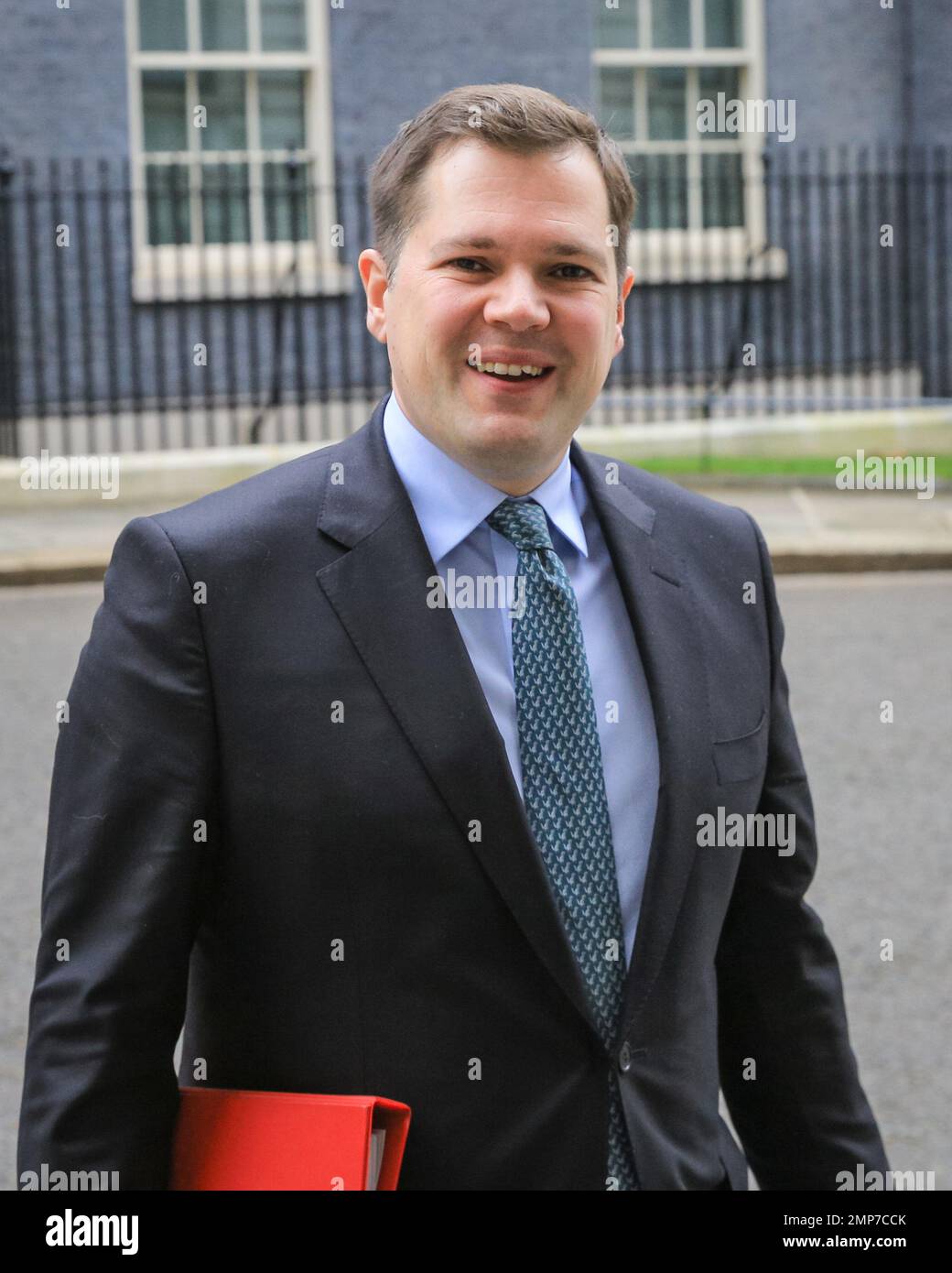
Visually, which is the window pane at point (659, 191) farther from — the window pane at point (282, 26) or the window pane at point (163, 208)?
the window pane at point (163, 208)

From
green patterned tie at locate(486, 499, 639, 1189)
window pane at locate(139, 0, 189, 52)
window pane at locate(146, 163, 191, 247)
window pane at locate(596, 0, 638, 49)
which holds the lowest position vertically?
green patterned tie at locate(486, 499, 639, 1189)

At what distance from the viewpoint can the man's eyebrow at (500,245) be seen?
1.99m

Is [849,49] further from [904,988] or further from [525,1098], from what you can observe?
[525,1098]

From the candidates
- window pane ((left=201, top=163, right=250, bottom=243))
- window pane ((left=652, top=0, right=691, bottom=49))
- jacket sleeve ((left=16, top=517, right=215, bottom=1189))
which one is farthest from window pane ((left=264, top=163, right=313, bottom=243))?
jacket sleeve ((left=16, top=517, right=215, bottom=1189))

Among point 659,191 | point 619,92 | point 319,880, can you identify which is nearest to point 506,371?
point 319,880

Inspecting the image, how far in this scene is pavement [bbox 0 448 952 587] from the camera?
10.7 meters

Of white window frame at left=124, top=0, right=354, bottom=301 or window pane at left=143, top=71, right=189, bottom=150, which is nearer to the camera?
white window frame at left=124, top=0, right=354, bottom=301

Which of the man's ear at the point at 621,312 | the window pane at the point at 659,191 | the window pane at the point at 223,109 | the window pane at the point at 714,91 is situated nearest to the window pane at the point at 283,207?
the window pane at the point at 223,109

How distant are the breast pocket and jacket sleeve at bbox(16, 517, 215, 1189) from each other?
0.58m

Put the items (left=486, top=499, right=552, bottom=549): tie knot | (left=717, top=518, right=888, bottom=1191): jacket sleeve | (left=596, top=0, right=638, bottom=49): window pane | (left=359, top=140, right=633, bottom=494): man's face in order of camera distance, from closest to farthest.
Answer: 1. (left=359, top=140, right=633, bottom=494): man's face
2. (left=486, top=499, right=552, bottom=549): tie knot
3. (left=717, top=518, right=888, bottom=1191): jacket sleeve
4. (left=596, top=0, right=638, bottom=49): window pane

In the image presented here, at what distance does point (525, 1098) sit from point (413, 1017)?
0.16m

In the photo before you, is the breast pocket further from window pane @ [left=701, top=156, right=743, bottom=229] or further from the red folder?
window pane @ [left=701, top=156, right=743, bottom=229]

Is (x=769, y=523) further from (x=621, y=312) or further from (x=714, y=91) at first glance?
(x=621, y=312)

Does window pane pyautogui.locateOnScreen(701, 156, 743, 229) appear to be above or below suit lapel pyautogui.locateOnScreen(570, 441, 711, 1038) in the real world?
above
